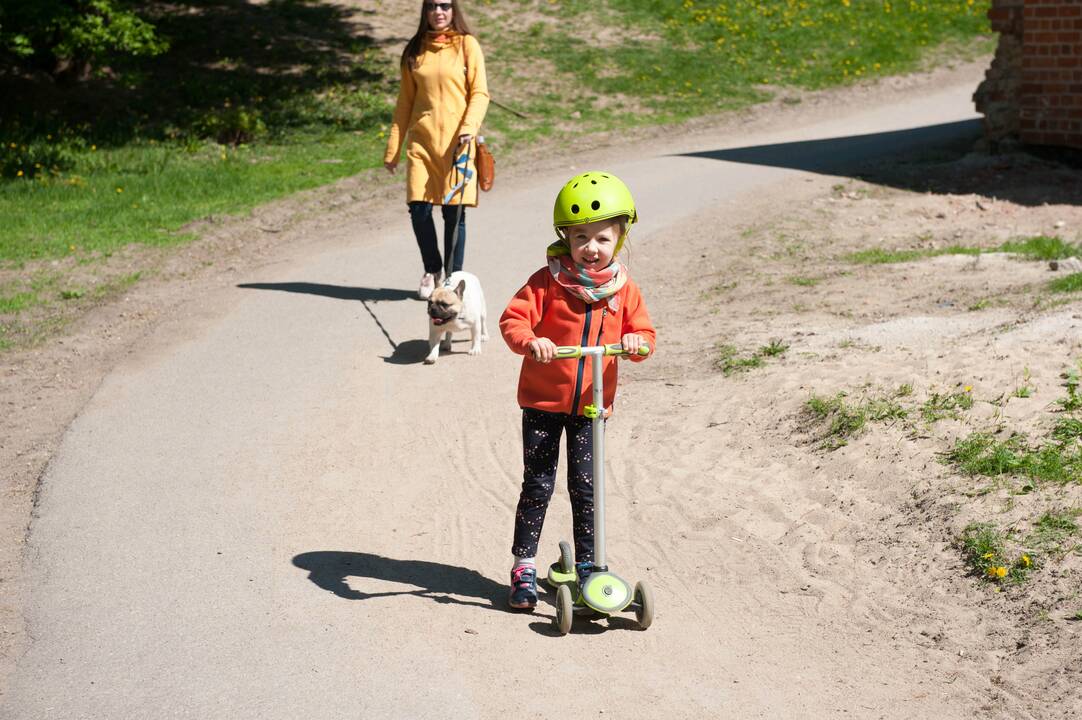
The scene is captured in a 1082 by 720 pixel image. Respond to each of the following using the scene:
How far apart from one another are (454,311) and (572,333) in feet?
12.2

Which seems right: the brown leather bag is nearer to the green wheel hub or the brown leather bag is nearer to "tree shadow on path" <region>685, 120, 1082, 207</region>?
the green wheel hub

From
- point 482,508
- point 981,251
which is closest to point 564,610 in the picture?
point 482,508

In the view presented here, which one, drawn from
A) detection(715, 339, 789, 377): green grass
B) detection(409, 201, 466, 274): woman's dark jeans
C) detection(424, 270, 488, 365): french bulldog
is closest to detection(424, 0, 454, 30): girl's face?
detection(409, 201, 466, 274): woman's dark jeans

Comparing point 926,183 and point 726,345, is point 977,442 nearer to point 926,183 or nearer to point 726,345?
point 726,345

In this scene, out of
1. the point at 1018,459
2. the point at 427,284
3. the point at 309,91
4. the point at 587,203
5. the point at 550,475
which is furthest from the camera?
the point at 309,91

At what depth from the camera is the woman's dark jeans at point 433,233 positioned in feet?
34.1

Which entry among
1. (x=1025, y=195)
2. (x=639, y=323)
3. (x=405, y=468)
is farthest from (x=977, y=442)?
(x=1025, y=195)

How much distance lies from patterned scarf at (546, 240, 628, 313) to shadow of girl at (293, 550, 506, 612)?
154 centimetres

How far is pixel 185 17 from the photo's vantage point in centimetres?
2423

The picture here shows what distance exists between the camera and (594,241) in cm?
524

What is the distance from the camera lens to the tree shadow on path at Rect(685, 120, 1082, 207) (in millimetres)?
16016

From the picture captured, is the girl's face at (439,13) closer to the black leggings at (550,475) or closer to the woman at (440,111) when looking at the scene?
the woman at (440,111)

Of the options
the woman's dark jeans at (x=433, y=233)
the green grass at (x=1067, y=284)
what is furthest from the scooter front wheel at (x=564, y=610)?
the green grass at (x=1067, y=284)

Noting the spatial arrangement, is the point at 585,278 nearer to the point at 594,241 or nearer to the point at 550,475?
the point at 594,241
